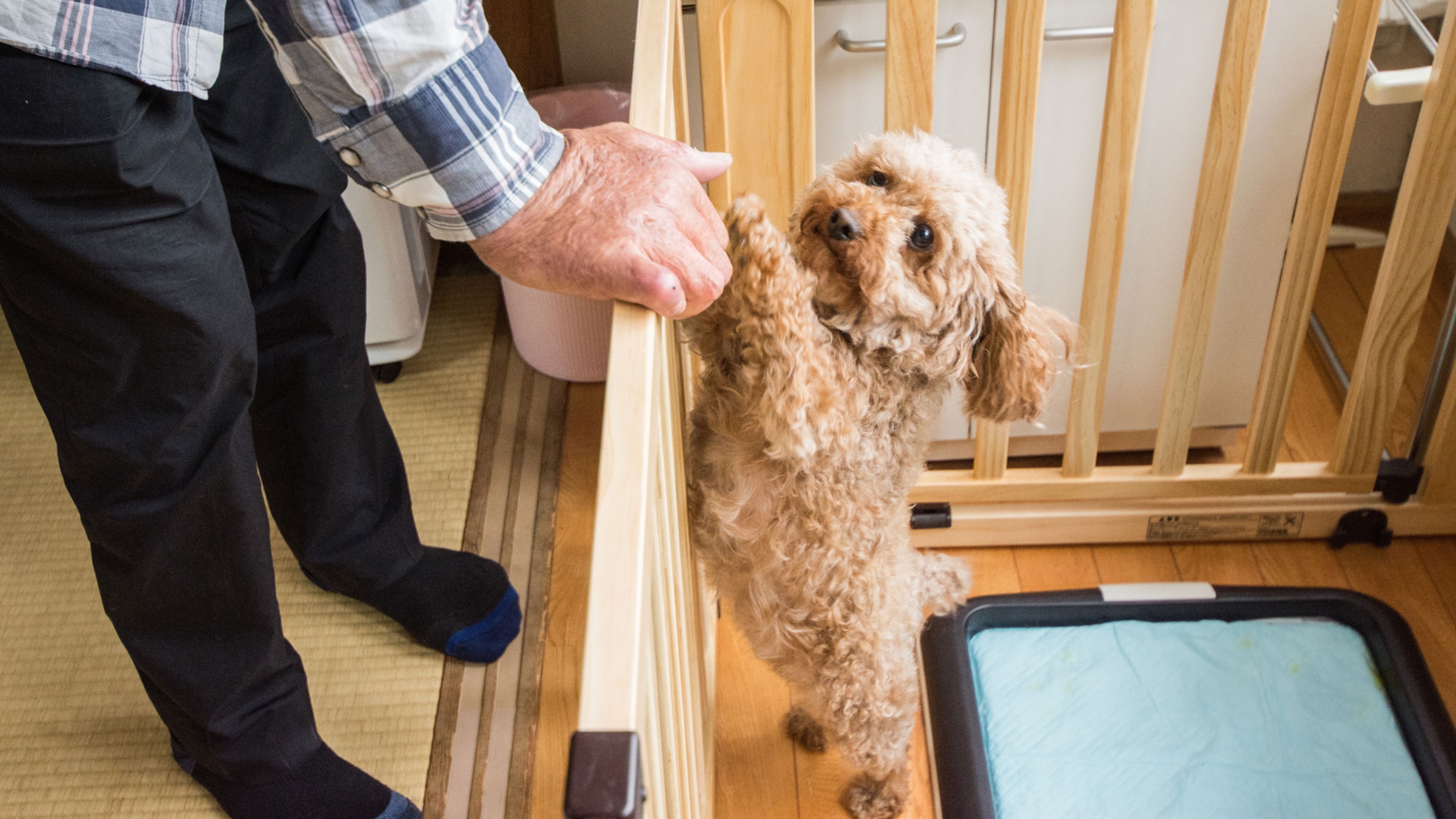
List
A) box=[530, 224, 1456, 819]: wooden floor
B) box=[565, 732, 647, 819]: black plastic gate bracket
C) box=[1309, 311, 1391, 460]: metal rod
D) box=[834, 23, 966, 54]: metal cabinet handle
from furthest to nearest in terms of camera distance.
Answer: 1. box=[1309, 311, 1391, 460]: metal rod
2. box=[530, 224, 1456, 819]: wooden floor
3. box=[834, 23, 966, 54]: metal cabinet handle
4. box=[565, 732, 647, 819]: black plastic gate bracket

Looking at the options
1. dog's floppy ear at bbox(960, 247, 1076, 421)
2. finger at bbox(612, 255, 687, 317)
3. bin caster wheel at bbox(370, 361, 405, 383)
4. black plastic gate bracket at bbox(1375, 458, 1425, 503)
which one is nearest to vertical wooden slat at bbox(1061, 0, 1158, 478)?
dog's floppy ear at bbox(960, 247, 1076, 421)

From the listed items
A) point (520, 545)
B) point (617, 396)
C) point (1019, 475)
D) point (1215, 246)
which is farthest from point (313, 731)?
point (1215, 246)

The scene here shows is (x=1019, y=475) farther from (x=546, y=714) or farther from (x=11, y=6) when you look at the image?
(x=11, y=6)

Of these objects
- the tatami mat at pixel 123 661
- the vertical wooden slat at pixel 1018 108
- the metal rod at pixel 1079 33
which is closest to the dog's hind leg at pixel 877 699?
the vertical wooden slat at pixel 1018 108

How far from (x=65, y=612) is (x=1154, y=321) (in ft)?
5.39

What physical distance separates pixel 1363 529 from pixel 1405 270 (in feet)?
1.42

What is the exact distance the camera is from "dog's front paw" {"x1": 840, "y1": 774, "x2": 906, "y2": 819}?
1.39 meters

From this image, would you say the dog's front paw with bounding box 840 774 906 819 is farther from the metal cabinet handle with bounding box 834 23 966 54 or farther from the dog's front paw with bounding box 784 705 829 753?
the metal cabinet handle with bounding box 834 23 966 54

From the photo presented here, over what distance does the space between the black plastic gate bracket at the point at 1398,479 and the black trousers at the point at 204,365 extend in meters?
1.38

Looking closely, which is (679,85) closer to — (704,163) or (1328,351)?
(704,163)

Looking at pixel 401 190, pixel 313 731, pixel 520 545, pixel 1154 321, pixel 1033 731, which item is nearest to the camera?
pixel 401 190

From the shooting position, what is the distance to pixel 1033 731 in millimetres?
1479

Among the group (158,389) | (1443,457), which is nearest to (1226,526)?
(1443,457)

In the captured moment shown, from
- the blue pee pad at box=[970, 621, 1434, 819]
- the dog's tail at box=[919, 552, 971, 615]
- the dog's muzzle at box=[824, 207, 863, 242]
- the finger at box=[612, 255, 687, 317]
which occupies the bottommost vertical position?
the blue pee pad at box=[970, 621, 1434, 819]
